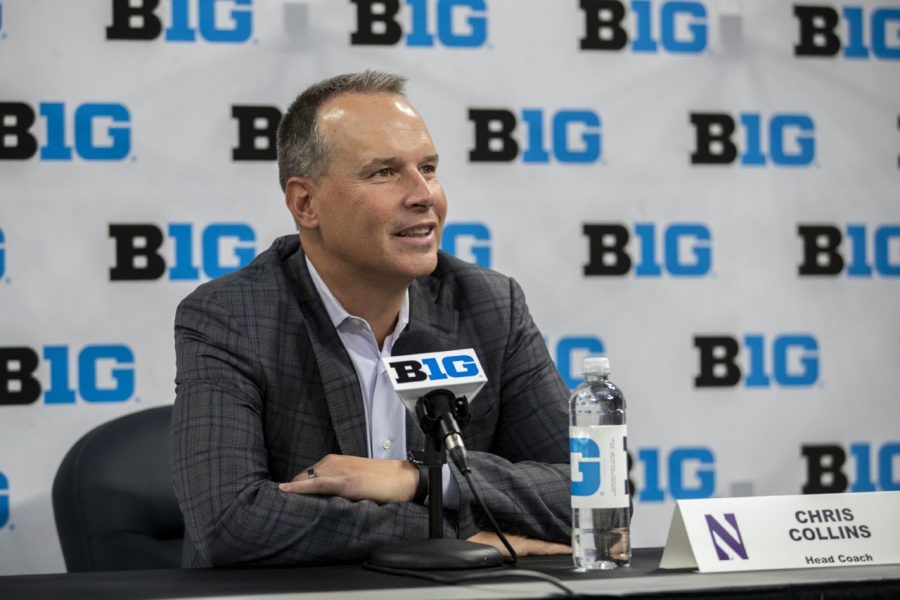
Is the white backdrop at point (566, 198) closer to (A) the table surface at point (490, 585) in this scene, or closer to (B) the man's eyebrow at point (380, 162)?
(B) the man's eyebrow at point (380, 162)

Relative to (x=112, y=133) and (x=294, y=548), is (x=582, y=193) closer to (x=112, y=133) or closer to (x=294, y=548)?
(x=112, y=133)

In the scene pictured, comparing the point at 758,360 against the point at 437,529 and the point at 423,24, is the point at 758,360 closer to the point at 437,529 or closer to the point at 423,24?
the point at 423,24

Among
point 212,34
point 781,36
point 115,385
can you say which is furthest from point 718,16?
point 115,385

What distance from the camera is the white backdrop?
3.32 meters

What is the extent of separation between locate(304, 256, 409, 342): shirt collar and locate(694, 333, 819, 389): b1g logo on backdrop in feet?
5.02

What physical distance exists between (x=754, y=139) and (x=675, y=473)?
113 centimetres

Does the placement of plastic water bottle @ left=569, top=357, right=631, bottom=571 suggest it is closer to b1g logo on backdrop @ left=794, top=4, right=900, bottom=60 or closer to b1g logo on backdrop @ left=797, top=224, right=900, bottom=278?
b1g logo on backdrop @ left=797, top=224, right=900, bottom=278

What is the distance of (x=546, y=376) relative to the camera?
8.27 feet

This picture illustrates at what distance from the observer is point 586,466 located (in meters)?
1.69

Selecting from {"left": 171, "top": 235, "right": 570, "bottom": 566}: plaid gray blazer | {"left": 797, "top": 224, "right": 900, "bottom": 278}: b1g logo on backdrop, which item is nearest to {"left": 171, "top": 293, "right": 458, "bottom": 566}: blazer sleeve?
{"left": 171, "top": 235, "right": 570, "bottom": 566}: plaid gray blazer

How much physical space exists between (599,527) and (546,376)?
80 cm

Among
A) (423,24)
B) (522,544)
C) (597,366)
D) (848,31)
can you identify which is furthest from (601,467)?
(848,31)

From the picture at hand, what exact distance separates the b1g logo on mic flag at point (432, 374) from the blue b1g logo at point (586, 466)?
170 mm

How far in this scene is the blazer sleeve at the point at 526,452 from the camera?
208 centimetres
